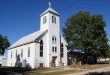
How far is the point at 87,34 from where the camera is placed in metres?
45.8

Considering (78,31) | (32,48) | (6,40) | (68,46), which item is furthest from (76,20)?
(6,40)

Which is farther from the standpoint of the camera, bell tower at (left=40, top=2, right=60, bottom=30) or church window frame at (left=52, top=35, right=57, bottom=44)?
church window frame at (left=52, top=35, right=57, bottom=44)

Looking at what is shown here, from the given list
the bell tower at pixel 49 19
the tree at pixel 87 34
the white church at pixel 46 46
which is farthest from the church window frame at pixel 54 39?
the tree at pixel 87 34

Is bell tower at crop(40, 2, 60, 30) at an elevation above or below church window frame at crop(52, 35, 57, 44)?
above

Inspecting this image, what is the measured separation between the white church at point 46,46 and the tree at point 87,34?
3.27 meters

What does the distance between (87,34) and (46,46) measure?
410 inches

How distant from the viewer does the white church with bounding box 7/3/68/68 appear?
41.6 m

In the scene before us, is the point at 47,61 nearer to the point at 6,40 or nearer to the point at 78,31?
the point at 78,31

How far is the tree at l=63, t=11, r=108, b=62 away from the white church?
3.27m

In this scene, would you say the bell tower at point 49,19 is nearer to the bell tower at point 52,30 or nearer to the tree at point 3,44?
the bell tower at point 52,30

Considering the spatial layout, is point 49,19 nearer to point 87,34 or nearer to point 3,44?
point 87,34

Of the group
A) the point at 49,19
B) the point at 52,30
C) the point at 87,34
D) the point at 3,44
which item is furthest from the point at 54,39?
the point at 3,44

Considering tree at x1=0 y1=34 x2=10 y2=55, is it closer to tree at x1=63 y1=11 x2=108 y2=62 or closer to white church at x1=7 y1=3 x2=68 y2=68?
white church at x1=7 y1=3 x2=68 y2=68

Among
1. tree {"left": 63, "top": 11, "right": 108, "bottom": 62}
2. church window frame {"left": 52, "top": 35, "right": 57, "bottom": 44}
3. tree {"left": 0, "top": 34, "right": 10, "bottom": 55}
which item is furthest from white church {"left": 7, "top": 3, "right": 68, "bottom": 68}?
tree {"left": 0, "top": 34, "right": 10, "bottom": 55}
